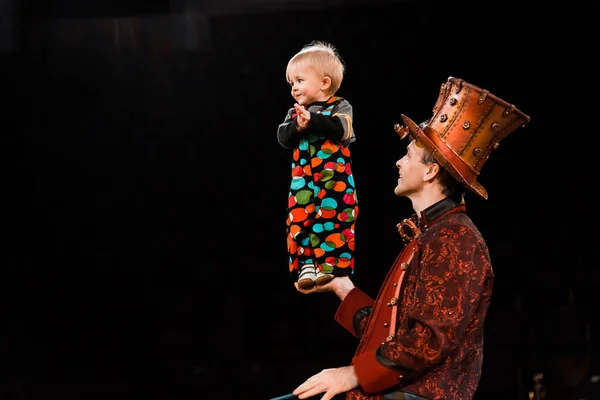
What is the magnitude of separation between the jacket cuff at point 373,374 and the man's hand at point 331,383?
0.02m

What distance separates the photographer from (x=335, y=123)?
2.46m

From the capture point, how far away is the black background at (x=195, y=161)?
3.19m

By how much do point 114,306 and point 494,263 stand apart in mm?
1572

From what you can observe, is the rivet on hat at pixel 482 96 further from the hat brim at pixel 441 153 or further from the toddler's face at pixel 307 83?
the toddler's face at pixel 307 83

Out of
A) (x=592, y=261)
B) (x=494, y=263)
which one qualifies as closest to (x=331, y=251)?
(x=494, y=263)

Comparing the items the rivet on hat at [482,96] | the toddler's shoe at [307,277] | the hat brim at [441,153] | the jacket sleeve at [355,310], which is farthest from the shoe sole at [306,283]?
the rivet on hat at [482,96]

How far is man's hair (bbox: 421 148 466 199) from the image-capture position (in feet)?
7.56

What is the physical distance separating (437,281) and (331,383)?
35 centimetres

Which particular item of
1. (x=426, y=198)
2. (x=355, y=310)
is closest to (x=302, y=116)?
(x=426, y=198)

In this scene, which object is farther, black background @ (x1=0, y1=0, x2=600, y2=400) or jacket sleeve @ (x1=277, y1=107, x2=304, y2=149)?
black background @ (x1=0, y1=0, x2=600, y2=400)

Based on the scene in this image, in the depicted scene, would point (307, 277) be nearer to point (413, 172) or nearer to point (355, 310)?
point (355, 310)

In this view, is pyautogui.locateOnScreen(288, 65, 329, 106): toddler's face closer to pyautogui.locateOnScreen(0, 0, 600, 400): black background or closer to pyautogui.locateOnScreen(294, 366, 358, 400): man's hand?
pyautogui.locateOnScreen(294, 366, 358, 400): man's hand

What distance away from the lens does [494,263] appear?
3877 millimetres

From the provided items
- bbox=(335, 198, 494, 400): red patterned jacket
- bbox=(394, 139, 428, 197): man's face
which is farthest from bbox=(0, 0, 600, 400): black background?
bbox=(335, 198, 494, 400): red patterned jacket
